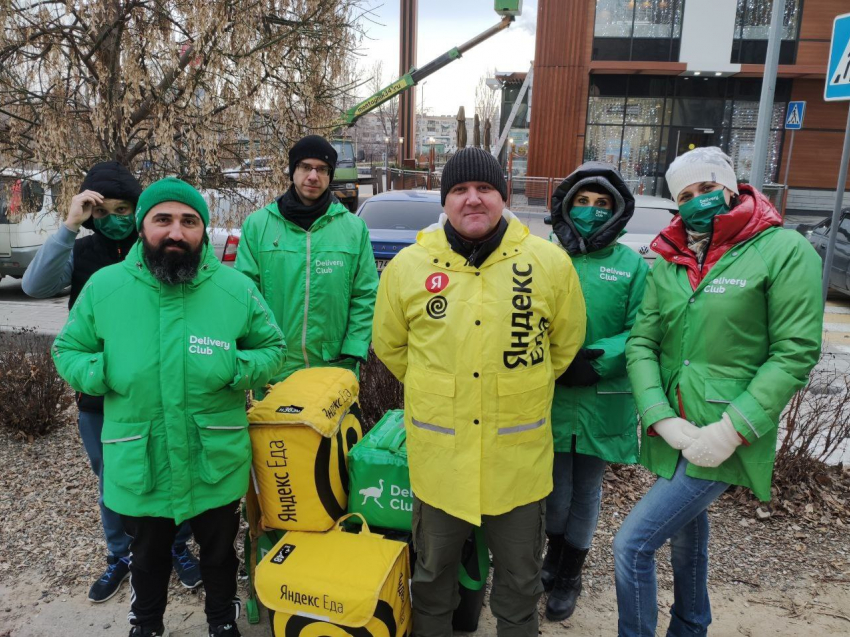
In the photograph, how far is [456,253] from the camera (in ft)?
7.80

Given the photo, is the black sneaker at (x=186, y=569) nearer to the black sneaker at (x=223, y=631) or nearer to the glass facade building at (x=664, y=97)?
the black sneaker at (x=223, y=631)

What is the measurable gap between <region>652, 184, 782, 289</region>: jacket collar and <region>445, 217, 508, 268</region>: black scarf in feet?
2.13

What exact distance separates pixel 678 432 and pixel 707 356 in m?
0.29

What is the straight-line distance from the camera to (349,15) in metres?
5.57

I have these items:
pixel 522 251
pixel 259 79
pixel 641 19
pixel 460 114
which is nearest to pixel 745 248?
pixel 522 251

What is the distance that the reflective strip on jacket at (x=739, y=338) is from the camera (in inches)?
81.7

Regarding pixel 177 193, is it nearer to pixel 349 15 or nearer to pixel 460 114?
pixel 349 15

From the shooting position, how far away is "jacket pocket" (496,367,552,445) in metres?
2.29

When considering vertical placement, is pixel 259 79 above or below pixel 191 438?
above

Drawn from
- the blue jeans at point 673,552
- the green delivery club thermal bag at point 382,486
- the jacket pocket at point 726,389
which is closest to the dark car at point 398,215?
the green delivery club thermal bag at point 382,486

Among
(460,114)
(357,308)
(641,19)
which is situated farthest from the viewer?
(460,114)

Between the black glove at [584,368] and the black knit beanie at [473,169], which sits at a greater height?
the black knit beanie at [473,169]

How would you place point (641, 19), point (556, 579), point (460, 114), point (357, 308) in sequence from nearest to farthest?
point (556, 579) < point (357, 308) < point (641, 19) < point (460, 114)

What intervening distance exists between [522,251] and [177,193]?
1.35 meters
